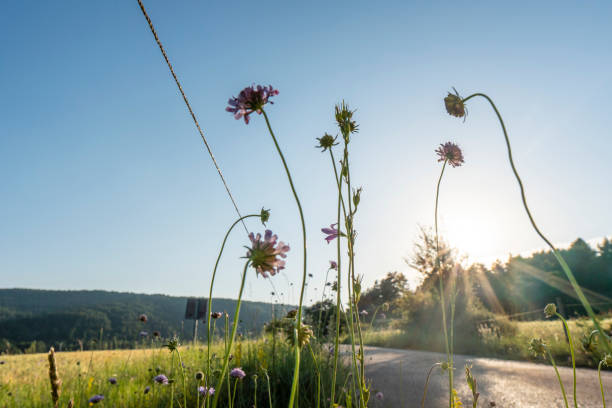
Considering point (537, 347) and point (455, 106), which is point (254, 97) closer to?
point (455, 106)

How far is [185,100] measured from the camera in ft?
4.52

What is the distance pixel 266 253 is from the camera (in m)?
0.93

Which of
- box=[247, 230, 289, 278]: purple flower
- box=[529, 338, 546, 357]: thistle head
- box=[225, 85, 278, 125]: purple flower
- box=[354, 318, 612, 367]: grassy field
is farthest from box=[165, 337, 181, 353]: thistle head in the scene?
box=[354, 318, 612, 367]: grassy field

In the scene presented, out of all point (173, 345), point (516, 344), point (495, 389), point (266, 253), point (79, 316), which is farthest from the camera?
point (79, 316)

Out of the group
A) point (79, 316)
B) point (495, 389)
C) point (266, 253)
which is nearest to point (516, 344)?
point (495, 389)

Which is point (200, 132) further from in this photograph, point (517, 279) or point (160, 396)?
point (517, 279)

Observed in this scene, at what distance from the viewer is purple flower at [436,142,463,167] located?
1612 millimetres

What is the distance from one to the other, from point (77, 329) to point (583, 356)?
194ft

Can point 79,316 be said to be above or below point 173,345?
below

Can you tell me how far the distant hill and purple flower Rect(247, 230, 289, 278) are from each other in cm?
3179

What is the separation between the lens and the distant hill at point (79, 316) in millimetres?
Answer: 42750

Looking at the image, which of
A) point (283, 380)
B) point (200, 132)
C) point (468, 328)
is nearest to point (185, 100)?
point (200, 132)

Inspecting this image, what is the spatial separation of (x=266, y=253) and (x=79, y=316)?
220 feet

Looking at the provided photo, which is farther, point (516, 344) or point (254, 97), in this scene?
point (516, 344)
